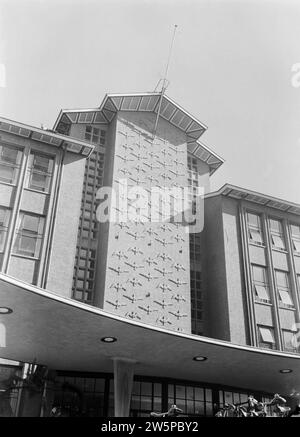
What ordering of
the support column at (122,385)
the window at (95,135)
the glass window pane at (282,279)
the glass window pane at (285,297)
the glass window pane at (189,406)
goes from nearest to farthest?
the support column at (122,385), the glass window pane at (189,406), the glass window pane at (285,297), the glass window pane at (282,279), the window at (95,135)

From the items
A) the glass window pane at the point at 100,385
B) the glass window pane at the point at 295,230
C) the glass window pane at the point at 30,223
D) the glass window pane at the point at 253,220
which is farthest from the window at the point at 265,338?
the glass window pane at the point at 30,223

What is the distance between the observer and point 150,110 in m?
37.2

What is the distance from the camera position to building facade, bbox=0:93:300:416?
60.8 ft

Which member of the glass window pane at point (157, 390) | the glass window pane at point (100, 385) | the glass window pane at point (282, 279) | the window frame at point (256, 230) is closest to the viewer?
the glass window pane at point (100, 385)

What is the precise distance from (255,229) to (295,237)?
335 cm

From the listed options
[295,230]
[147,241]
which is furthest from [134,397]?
[295,230]

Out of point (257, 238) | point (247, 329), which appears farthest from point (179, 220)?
point (247, 329)

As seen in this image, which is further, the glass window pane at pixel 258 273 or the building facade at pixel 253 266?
the glass window pane at pixel 258 273

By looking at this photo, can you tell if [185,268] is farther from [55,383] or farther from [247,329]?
[55,383]

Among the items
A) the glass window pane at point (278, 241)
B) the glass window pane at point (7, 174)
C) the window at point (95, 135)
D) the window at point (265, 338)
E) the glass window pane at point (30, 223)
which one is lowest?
the window at point (265, 338)

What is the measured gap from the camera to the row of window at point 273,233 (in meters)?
34.3

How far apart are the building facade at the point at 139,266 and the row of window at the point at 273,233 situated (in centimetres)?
10

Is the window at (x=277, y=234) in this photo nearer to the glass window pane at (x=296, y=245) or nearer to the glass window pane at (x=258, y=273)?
the glass window pane at (x=296, y=245)

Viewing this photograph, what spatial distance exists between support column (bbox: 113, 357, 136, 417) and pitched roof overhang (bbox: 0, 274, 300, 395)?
471mm
